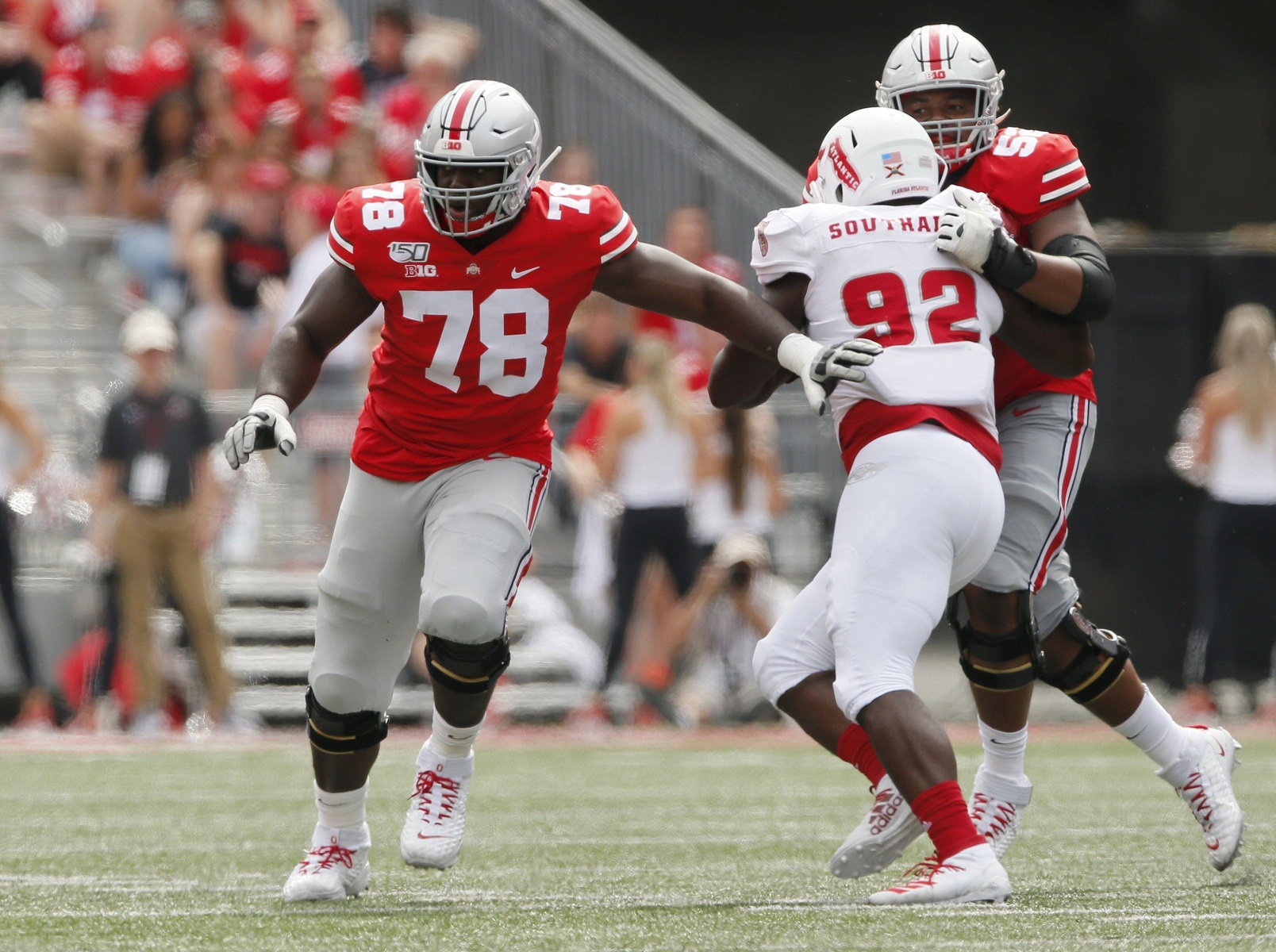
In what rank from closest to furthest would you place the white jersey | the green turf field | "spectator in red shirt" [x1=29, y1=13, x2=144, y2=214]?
the green turf field → the white jersey → "spectator in red shirt" [x1=29, y1=13, x2=144, y2=214]

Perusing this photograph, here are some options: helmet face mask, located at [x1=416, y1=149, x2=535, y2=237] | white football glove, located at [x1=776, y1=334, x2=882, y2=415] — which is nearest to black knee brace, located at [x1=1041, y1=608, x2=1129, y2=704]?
white football glove, located at [x1=776, y1=334, x2=882, y2=415]

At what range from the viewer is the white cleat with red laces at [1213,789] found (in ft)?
14.0

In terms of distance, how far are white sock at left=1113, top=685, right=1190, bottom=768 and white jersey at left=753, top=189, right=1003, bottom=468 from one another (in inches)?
36.7

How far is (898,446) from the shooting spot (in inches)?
150

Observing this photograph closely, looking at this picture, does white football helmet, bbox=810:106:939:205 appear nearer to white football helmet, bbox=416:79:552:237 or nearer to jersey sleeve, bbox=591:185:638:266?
jersey sleeve, bbox=591:185:638:266

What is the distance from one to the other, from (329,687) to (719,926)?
3.59 ft

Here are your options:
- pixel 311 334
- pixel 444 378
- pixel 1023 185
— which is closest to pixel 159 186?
pixel 311 334

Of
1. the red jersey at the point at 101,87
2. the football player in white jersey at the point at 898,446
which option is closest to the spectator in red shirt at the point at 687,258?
the red jersey at the point at 101,87

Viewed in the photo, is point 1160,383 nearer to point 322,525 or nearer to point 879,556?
point 322,525

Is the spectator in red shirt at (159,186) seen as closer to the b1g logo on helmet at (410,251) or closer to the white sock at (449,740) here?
the white sock at (449,740)

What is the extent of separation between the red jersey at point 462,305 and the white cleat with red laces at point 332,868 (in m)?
0.79

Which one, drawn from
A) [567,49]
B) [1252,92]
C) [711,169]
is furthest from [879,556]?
[1252,92]

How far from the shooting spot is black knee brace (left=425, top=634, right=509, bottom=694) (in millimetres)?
4152

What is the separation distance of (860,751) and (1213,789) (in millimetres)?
959
